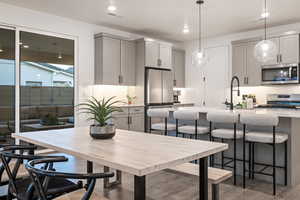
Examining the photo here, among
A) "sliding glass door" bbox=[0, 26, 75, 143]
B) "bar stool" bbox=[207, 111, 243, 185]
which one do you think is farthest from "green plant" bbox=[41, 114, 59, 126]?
"bar stool" bbox=[207, 111, 243, 185]

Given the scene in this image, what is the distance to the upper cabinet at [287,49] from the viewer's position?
17.5 feet

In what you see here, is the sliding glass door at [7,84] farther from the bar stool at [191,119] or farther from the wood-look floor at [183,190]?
the bar stool at [191,119]

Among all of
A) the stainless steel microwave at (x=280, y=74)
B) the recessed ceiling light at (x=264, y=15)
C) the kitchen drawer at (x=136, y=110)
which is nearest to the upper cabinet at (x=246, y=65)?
the stainless steel microwave at (x=280, y=74)

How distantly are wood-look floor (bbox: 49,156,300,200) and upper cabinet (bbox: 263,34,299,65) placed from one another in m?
3.31

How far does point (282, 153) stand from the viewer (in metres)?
3.27

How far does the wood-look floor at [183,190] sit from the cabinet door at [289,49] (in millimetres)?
3305

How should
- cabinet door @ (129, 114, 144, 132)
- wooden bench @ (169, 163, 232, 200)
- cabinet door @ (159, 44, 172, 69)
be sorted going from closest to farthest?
1. wooden bench @ (169, 163, 232, 200)
2. cabinet door @ (129, 114, 144, 132)
3. cabinet door @ (159, 44, 172, 69)

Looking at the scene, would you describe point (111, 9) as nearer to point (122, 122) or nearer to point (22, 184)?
point (122, 122)

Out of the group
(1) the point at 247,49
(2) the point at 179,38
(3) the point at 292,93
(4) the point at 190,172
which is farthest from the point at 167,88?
(4) the point at 190,172

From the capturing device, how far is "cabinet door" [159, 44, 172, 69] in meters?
6.43

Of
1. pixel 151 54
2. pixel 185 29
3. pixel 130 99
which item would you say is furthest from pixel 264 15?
pixel 130 99

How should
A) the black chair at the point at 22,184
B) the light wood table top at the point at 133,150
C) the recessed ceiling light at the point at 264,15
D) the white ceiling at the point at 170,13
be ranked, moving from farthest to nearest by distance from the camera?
the recessed ceiling light at the point at 264,15 → the white ceiling at the point at 170,13 → the black chair at the point at 22,184 → the light wood table top at the point at 133,150

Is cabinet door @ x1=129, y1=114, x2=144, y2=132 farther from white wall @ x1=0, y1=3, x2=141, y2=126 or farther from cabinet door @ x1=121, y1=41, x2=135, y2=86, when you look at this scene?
white wall @ x1=0, y1=3, x2=141, y2=126

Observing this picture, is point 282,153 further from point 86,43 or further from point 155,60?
point 86,43
